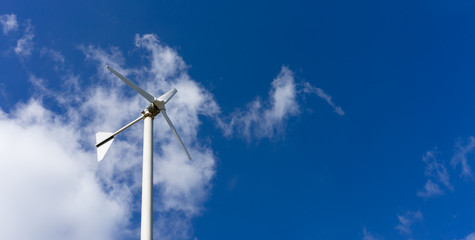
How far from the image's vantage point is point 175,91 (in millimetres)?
36469

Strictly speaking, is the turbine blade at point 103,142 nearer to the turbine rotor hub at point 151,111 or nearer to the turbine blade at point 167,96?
the turbine rotor hub at point 151,111

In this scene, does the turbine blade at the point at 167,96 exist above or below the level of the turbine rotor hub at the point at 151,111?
above

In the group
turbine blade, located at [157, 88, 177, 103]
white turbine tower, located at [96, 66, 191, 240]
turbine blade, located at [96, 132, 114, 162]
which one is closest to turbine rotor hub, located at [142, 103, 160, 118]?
white turbine tower, located at [96, 66, 191, 240]

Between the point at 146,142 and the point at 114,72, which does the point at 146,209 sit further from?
the point at 114,72

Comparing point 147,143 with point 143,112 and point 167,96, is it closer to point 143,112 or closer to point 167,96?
point 143,112

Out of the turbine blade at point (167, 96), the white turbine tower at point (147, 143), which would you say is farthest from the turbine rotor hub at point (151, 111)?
the turbine blade at point (167, 96)

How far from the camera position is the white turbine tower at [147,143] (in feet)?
70.3

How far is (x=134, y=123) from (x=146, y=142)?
5729 mm

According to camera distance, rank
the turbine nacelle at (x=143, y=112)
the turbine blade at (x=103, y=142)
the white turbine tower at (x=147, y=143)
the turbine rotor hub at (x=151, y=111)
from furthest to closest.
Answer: the turbine blade at (x=103, y=142) → the turbine nacelle at (x=143, y=112) → the turbine rotor hub at (x=151, y=111) → the white turbine tower at (x=147, y=143)

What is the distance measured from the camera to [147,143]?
26250 millimetres

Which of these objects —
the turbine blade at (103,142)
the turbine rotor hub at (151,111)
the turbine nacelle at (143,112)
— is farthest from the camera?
the turbine blade at (103,142)

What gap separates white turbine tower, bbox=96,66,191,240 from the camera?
70.3 ft

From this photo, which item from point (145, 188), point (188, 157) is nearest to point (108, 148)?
point (188, 157)

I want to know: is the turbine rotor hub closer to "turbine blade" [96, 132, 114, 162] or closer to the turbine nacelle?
the turbine nacelle
